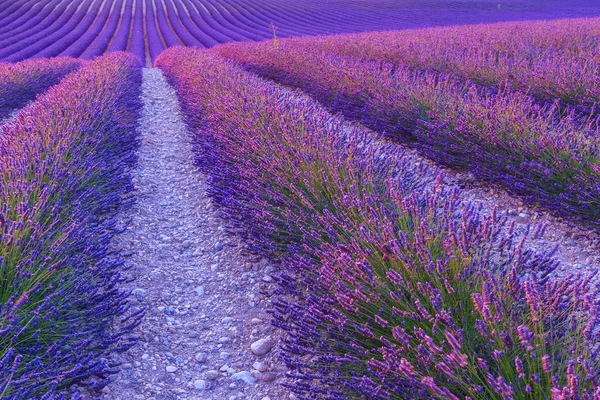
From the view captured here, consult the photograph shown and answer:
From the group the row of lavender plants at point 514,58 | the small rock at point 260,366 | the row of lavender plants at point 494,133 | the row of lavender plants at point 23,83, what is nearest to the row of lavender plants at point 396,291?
the small rock at point 260,366

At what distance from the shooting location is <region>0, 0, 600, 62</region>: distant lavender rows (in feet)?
66.0

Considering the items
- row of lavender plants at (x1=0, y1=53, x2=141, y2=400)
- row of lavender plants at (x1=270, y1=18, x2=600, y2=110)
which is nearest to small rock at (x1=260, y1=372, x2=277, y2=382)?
row of lavender plants at (x1=0, y1=53, x2=141, y2=400)

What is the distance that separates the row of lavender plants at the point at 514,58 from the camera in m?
5.08

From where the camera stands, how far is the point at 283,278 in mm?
2283

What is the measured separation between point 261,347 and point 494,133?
269cm

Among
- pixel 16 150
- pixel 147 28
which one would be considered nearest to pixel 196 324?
pixel 16 150

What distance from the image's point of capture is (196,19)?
26.3 meters

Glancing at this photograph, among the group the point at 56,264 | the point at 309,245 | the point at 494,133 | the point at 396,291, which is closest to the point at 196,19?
the point at 494,133

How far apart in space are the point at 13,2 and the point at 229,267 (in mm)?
30663

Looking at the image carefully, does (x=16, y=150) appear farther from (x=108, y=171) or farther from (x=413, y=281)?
(x=413, y=281)

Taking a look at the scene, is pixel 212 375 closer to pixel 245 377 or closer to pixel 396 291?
pixel 245 377

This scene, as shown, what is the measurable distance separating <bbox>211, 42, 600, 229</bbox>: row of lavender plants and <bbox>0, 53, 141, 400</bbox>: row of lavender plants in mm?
2943

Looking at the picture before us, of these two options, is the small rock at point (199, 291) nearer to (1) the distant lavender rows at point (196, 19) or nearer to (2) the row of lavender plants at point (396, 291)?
(2) the row of lavender plants at point (396, 291)

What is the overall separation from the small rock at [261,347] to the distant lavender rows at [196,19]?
1784 centimetres
